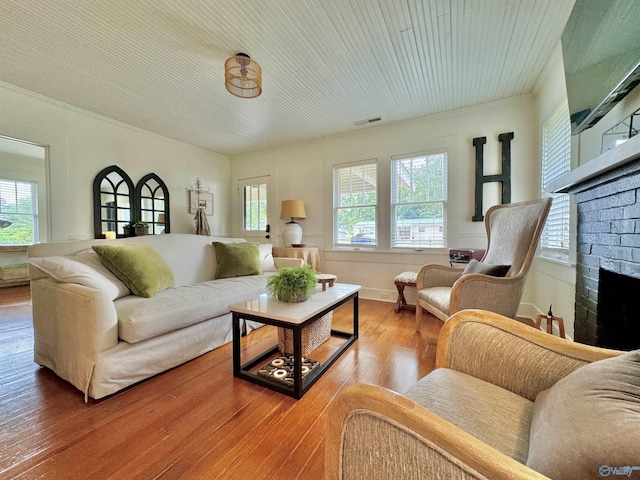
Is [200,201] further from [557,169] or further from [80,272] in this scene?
[557,169]

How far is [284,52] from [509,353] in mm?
2617

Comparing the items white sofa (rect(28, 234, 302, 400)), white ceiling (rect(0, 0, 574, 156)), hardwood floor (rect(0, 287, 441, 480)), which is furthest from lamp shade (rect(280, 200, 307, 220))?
hardwood floor (rect(0, 287, 441, 480))

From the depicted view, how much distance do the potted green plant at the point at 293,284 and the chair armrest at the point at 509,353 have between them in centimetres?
98

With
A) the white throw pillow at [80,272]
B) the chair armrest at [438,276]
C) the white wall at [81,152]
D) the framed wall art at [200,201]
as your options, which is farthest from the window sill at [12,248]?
the chair armrest at [438,276]

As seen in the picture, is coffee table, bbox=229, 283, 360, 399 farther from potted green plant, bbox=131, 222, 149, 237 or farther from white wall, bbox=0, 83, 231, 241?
white wall, bbox=0, 83, 231, 241

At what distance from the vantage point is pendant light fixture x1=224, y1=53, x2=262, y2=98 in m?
2.20

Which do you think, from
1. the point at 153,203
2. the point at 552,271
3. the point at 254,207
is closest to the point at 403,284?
the point at 552,271

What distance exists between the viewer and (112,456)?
110 centimetres

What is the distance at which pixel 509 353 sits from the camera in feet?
2.86

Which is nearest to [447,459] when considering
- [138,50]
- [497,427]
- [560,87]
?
[497,427]

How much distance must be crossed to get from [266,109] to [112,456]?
3344 millimetres

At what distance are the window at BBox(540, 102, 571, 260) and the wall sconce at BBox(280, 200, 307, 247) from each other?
2.99 metres

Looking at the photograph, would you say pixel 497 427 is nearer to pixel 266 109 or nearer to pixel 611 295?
pixel 611 295

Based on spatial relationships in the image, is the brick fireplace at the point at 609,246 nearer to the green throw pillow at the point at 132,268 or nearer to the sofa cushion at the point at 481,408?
the sofa cushion at the point at 481,408
